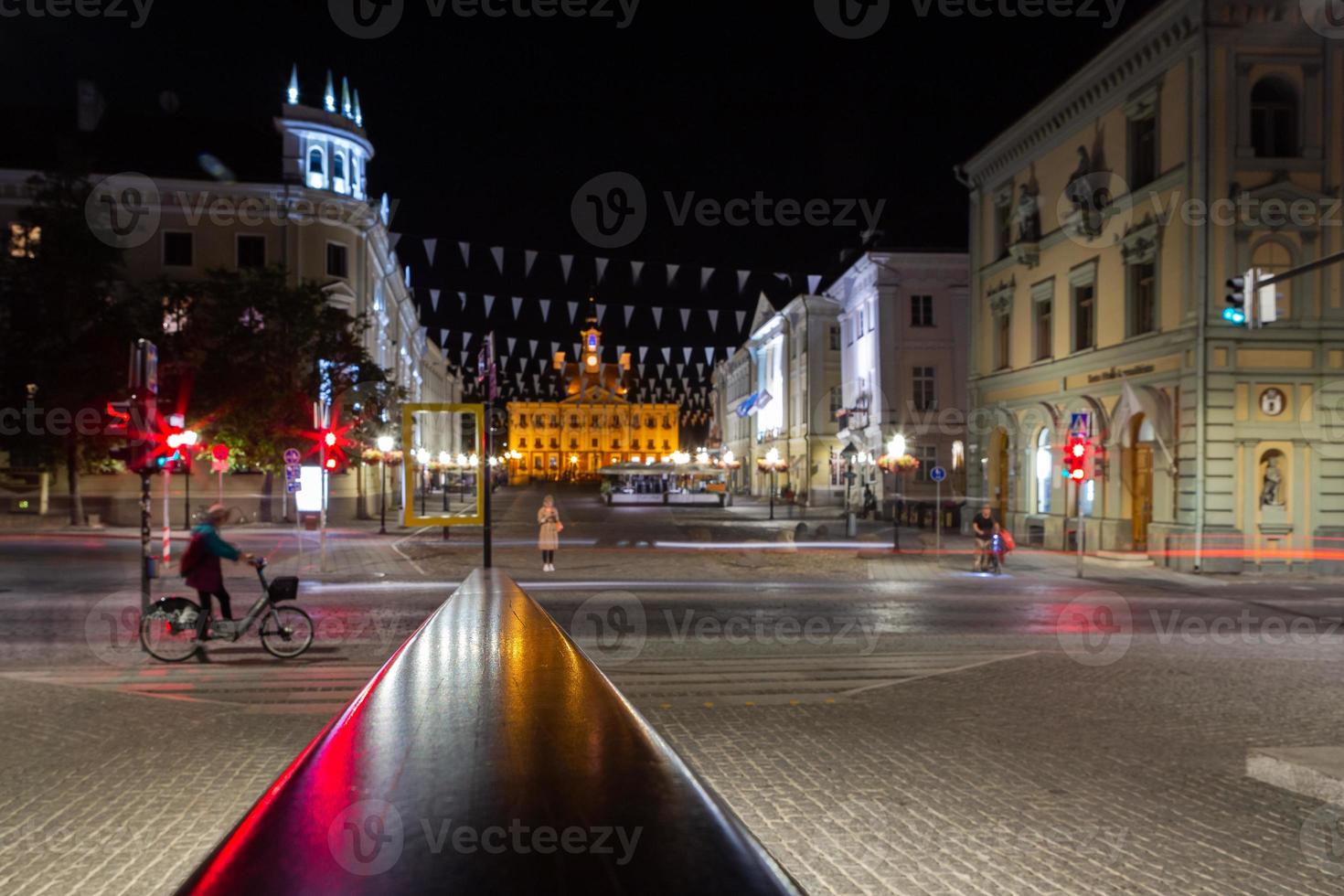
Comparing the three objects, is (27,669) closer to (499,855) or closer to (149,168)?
(499,855)

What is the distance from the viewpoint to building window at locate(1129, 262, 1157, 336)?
26.1 m

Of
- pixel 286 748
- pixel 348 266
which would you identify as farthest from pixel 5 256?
pixel 286 748

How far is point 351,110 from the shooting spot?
48.4 meters

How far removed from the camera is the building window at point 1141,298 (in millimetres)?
26125

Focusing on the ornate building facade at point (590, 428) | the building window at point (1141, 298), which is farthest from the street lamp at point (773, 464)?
the ornate building facade at point (590, 428)

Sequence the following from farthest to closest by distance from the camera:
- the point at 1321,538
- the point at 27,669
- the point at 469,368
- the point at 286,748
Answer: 1. the point at 469,368
2. the point at 1321,538
3. the point at 27,669
4. the point at 286,748

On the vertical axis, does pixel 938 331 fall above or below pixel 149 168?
below

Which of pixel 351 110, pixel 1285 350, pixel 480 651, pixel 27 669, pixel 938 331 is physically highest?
pixel 351 110

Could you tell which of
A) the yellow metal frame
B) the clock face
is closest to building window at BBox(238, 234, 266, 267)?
the yellow metal frame

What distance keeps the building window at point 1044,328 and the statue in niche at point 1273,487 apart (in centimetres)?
867

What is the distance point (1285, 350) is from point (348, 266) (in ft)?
122

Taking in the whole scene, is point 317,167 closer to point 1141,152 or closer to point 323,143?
point 323,143

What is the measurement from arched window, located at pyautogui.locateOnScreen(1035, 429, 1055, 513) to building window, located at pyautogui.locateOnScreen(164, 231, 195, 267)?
113ft

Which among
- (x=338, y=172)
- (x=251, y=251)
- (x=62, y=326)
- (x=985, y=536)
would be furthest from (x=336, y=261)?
(x=985, y=536)
